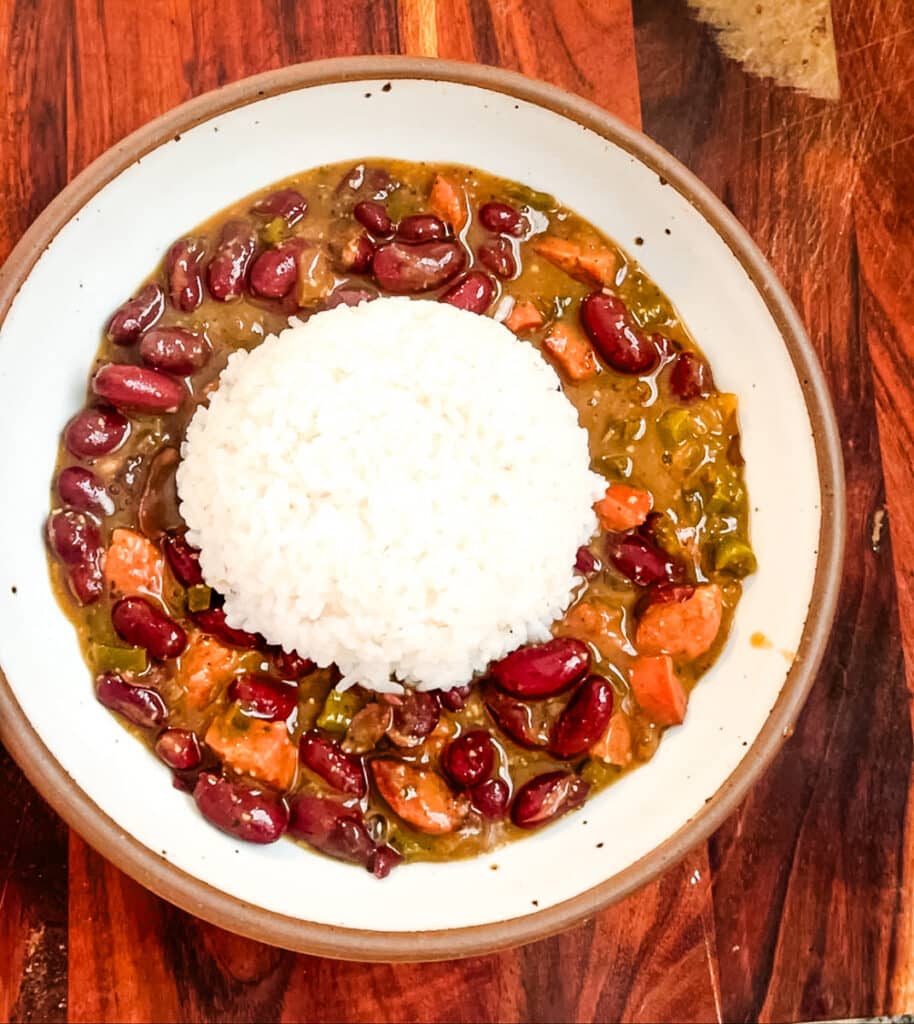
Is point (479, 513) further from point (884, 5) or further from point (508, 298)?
point (884, 5)

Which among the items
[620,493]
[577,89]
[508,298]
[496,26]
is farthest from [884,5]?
[620,493]

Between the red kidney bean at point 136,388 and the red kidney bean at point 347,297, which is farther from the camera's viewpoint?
the red kidney bean at point 347,297

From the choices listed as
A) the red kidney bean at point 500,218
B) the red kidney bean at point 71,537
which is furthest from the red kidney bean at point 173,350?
the red kidney bean at point 500,218

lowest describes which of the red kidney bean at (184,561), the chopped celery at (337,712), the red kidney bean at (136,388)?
the chopped celery at (337,712)

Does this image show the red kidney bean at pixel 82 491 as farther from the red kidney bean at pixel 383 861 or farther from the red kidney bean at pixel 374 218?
the red kidney bean at pixel 383 861

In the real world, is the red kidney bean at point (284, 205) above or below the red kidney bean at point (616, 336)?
above

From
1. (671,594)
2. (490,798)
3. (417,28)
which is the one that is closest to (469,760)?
(490,798)
